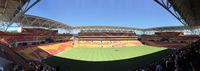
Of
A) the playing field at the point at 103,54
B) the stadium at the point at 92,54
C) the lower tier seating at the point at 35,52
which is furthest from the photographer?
the playing field at the point at 103,54

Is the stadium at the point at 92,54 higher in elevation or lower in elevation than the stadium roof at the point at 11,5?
lower

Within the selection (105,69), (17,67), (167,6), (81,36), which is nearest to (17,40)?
(105,69)

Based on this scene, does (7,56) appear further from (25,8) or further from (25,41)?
(25,41)

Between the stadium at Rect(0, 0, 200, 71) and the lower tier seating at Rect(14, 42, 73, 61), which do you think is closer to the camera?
the stadium at Rect(0, 0, 200, 71)

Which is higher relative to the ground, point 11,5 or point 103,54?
point 11,5

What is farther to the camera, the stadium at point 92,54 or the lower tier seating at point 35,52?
the lower tier seating at point 35,52

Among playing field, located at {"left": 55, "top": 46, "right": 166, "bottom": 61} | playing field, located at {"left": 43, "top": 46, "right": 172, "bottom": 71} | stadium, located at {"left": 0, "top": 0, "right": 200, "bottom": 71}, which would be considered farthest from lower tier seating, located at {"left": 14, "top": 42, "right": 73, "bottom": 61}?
playing field, located at {"left": 55, "top": 46, "right": 166, "bottom": 61}

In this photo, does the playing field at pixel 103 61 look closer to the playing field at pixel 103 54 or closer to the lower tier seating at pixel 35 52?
the playing field at pixel 103 54

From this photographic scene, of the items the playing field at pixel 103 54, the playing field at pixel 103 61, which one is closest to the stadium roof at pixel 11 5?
the playing field at pixel 103 61

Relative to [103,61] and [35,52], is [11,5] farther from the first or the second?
[103,61]

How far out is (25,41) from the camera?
1442 inches

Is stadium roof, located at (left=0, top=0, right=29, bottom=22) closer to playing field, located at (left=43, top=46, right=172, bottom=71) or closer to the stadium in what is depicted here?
the stadium

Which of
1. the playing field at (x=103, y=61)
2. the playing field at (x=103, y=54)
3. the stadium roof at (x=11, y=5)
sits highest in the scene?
the stadium roof at (x=11, y=5)

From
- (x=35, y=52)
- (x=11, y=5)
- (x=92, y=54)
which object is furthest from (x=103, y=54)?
(x=11, y=5)
